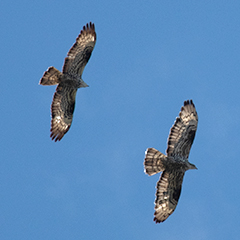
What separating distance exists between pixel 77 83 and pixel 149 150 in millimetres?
3968

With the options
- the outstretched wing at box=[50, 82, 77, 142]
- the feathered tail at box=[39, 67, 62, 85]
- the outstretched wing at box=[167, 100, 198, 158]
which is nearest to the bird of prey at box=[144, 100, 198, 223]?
the outstretched wing at box=[167, 100, 198, 158]

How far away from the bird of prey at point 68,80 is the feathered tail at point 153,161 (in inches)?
152

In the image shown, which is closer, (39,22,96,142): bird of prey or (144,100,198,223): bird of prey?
(144,100,198,223): bird of prey

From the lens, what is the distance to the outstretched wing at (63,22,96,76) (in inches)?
854

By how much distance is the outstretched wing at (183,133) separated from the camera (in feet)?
65.7

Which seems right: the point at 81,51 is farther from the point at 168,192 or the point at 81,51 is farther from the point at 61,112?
the point at 168,192

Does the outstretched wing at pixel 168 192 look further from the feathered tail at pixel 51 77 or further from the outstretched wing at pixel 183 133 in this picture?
the feathered tail at pixel 51 77

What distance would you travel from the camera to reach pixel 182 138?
65.7 ft

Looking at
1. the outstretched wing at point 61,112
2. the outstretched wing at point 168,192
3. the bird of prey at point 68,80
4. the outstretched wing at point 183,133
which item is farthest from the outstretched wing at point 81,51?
the outstretched wing at point 168,192

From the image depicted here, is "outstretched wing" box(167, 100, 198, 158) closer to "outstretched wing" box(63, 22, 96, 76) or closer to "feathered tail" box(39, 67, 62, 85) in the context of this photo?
"outstretched wing" box(63, 22, 96, 76)

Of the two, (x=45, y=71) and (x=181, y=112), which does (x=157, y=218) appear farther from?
(x=45, y=71)

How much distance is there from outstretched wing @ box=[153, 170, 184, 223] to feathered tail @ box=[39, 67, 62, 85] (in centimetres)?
513

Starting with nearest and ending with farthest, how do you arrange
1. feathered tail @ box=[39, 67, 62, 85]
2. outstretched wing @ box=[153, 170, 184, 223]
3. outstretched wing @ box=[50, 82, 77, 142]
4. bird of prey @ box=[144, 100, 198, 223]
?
bird of prey @ box=[144, 100, 198, 223]
outstretched wing @ box=[153, 170, 184, 223]
feathered tail @ box=[39, 67, 62, 85]
outstretched wing @ box=[50, 82, 77, 142]

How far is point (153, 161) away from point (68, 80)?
4449mm
